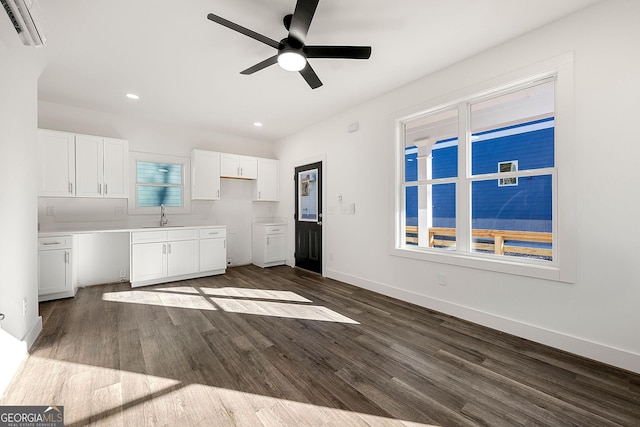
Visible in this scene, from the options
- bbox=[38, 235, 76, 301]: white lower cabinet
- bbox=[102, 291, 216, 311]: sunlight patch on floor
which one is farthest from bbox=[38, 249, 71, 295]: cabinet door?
bbox=[102, 291, 216, 311]: sunlight patch on floor

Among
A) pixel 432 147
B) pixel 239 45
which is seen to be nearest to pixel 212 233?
pixel 239 45

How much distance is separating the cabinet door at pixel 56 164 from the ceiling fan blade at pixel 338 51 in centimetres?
394

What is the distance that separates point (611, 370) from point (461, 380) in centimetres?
120

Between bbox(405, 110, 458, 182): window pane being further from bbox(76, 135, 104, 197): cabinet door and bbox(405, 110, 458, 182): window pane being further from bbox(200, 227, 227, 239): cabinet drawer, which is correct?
bbox(76, 135, 104, 197): cabinet door

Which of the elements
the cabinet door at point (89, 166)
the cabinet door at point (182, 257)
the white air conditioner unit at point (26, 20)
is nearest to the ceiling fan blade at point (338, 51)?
the white air conditioner unit at point (26, 20)

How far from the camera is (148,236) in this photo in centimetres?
426

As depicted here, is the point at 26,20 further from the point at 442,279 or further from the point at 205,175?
the point at 442,279

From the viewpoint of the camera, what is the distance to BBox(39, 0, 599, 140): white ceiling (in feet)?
7.21

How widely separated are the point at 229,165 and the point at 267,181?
88cm

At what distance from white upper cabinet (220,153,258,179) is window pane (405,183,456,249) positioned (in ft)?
11.0

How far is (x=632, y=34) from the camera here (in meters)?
2.04

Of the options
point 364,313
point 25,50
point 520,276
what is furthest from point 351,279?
point 25,50

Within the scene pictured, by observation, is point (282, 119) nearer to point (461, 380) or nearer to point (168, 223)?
point (168, 223)

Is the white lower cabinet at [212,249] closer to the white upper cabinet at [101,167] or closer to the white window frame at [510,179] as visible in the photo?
the white upper cabinet at [101,167]
